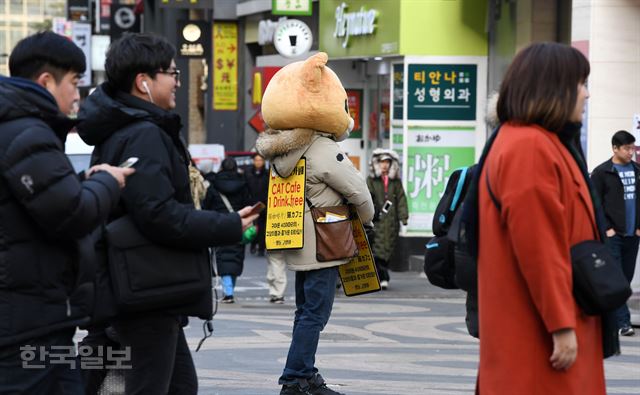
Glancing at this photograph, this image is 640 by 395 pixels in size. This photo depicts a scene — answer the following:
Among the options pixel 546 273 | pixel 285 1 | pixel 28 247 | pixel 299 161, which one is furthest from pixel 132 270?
pixel 285 1

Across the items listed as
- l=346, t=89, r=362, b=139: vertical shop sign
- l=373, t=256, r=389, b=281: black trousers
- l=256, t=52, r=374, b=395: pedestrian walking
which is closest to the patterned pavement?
l=256, t=52, r=374, b=395: pedestrian walking

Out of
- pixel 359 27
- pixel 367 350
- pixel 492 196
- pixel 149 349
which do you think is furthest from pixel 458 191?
pixel 359 27

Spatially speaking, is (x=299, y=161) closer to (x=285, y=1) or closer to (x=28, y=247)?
(x=28, y=247)

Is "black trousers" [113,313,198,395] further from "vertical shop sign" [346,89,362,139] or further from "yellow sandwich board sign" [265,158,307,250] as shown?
"vertical shop sign" [346,89,362,139]

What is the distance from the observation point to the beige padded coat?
841 cm

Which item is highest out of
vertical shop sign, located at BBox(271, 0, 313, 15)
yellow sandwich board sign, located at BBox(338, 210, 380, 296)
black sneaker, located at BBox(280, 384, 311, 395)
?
vertical shop sign, located at BBox(271, 0, 313, 15)

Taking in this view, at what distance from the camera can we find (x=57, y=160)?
4.70 metres

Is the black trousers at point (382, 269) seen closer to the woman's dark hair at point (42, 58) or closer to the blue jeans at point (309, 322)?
the blue jeans at point (309, 322)

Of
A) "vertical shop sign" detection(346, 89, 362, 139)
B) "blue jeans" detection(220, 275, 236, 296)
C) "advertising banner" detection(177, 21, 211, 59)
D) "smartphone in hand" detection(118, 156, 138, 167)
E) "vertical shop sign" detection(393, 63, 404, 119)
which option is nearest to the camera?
"smartphone in hand" detection(118, 156, 138, 167)

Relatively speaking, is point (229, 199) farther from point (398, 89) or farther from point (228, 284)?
point (398, 89)

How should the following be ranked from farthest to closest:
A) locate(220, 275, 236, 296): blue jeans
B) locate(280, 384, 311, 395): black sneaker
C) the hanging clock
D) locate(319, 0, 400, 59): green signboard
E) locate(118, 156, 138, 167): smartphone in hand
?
the hanging clock, locate(319, 0, 400, 59): green signboard, locate(220, 275, 236, 296): blue jeans, locate(280, 384, 311, 395): black sneaker, locate(118, 156, 138, 167): smartphone in hand

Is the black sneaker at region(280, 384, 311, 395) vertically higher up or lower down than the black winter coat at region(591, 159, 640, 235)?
lower down

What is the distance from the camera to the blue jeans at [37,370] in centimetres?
470

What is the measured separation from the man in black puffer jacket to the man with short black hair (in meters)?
9.35
